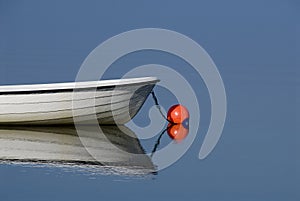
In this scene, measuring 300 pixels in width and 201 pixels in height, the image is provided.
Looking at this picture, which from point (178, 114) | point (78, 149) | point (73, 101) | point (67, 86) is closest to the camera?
point (78, 149)

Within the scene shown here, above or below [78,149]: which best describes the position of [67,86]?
above

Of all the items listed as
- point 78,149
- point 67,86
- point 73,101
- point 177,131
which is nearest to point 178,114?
point 177,131

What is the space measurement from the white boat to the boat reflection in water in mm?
168

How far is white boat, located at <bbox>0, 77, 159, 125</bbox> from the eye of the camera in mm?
11180

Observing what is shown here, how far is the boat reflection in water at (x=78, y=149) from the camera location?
891cm

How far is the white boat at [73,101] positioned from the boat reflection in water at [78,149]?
6.6 inches

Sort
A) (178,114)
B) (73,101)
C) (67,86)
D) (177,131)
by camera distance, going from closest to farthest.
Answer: (67,86)
(73,101)
(177,131)
(178,114)

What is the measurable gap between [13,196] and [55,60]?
14235 millimetres

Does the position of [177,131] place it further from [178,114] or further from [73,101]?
[73,101]

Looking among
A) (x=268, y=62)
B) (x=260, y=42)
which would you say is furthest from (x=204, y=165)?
(x=260, y=42)

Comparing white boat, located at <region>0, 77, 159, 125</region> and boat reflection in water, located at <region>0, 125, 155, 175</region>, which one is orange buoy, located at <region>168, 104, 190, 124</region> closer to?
white boat, located at <region>0, 77, 159, 125</region>

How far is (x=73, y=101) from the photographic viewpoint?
37.2 ft

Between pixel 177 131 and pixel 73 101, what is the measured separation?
1.64 meters

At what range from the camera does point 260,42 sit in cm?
2389
